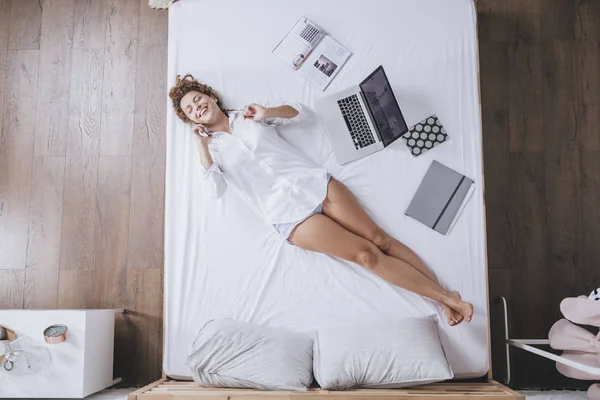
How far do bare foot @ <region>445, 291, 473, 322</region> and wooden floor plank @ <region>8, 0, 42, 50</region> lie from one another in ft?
8.26

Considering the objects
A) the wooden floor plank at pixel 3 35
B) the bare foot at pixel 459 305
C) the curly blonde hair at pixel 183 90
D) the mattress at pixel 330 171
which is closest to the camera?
the bare foot at pixel 459 305

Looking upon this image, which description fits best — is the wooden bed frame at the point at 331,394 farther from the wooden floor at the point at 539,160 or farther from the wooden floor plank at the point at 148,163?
the wooden floor plank at the point at 148,163

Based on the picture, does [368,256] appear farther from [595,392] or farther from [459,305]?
[595,392]

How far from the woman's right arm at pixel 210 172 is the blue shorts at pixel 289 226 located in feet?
0.98

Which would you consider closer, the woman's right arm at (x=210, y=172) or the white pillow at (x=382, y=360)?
the white pillow at (x=382, y=360)

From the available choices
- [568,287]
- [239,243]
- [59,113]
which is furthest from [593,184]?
[59,113]

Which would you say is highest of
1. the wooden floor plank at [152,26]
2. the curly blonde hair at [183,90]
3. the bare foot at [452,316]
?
the wooden floor plank at [152,26]

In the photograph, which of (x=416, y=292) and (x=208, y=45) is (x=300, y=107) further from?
(x=416, y=292)

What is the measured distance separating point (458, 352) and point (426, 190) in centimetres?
70

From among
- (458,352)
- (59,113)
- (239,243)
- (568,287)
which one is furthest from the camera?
(59,113)

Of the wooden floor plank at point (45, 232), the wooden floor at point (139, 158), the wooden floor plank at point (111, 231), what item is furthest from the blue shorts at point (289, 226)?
the wooden floor plank at point (45, 232)

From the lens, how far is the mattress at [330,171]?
2.13 meters

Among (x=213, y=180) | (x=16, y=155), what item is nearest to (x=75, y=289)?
(x=16, y=155)

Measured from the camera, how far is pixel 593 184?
8.32ft
